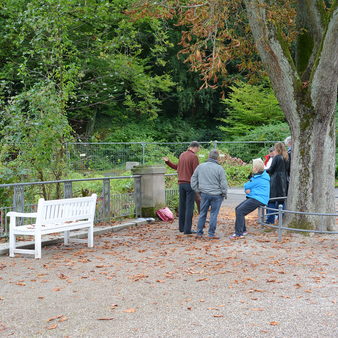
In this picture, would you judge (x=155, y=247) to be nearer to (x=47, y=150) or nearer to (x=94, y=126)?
(x=47, y=150)

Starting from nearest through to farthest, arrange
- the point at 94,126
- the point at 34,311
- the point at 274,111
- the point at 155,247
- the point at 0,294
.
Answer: the point at 34,311 < the point at 0,294 < the point at 155,247 < the point at 274,111 < the point at 94,126

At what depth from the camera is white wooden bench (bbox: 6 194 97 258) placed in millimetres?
9234

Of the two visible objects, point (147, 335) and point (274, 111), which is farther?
point (274, 111)

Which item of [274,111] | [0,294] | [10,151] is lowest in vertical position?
[0,294]

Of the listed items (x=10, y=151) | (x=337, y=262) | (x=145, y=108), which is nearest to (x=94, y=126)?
(x=145, y=108)

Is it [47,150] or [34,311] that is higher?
[47,150]

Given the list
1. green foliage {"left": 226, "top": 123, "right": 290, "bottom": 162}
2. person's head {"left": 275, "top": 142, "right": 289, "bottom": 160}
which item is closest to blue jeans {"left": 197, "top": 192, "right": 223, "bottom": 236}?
person's head {"left": 275, "top": 142, "right": 289, "bottom": 160}

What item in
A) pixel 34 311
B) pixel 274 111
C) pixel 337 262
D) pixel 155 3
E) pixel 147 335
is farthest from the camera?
pixel 274 111

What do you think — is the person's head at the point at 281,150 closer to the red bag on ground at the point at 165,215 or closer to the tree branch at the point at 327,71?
the tree branch at the point at 327,71

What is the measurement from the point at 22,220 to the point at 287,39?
22.6 feet

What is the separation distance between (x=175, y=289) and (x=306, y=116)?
18.1ft

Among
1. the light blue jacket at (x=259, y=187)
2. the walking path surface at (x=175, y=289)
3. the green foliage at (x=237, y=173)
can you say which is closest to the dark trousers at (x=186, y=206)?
the walking path surface at (x=175, y=289)

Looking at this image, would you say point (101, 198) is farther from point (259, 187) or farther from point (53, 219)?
point (259, 187)

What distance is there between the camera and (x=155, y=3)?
12.5 meters
